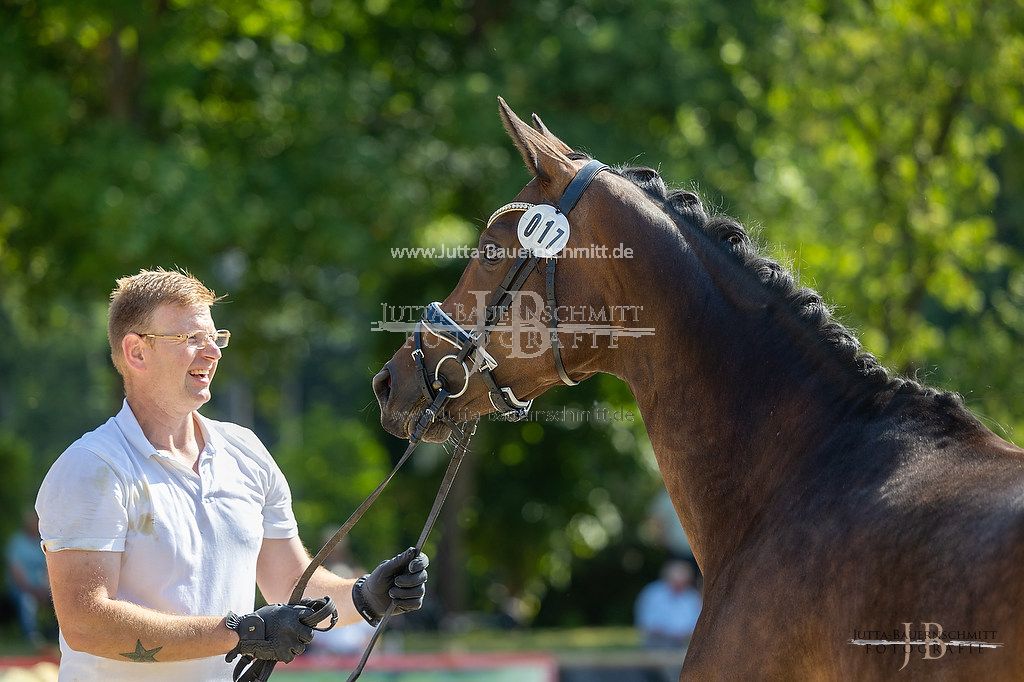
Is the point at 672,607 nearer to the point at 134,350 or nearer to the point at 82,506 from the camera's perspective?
the point at 134,350

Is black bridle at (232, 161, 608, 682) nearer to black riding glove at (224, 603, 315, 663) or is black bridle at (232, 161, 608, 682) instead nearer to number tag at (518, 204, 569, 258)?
number tag at (518, 204, 569, 258)

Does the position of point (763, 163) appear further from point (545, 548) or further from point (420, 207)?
point (545, 548)

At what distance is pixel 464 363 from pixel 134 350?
998mm

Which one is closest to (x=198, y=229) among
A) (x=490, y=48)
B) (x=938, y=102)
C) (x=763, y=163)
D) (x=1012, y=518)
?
(x=490, y=48)

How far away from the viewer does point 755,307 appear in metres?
2.93

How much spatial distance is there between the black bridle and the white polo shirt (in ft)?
0.77

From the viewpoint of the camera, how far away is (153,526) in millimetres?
2787

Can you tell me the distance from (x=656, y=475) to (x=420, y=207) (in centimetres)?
657

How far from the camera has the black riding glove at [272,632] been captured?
2748mm

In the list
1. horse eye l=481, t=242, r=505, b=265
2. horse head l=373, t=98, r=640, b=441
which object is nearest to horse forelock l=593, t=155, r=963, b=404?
horse head l=373, t=98, r=640, b=441

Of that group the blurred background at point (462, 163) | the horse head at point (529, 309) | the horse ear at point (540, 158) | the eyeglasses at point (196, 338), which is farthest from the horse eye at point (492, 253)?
the blurred background at point (462, 163)

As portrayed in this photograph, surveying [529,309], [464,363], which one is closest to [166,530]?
[464,363]

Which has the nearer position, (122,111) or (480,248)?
(480,248)

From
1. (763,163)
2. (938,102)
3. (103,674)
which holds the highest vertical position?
(938,102)
